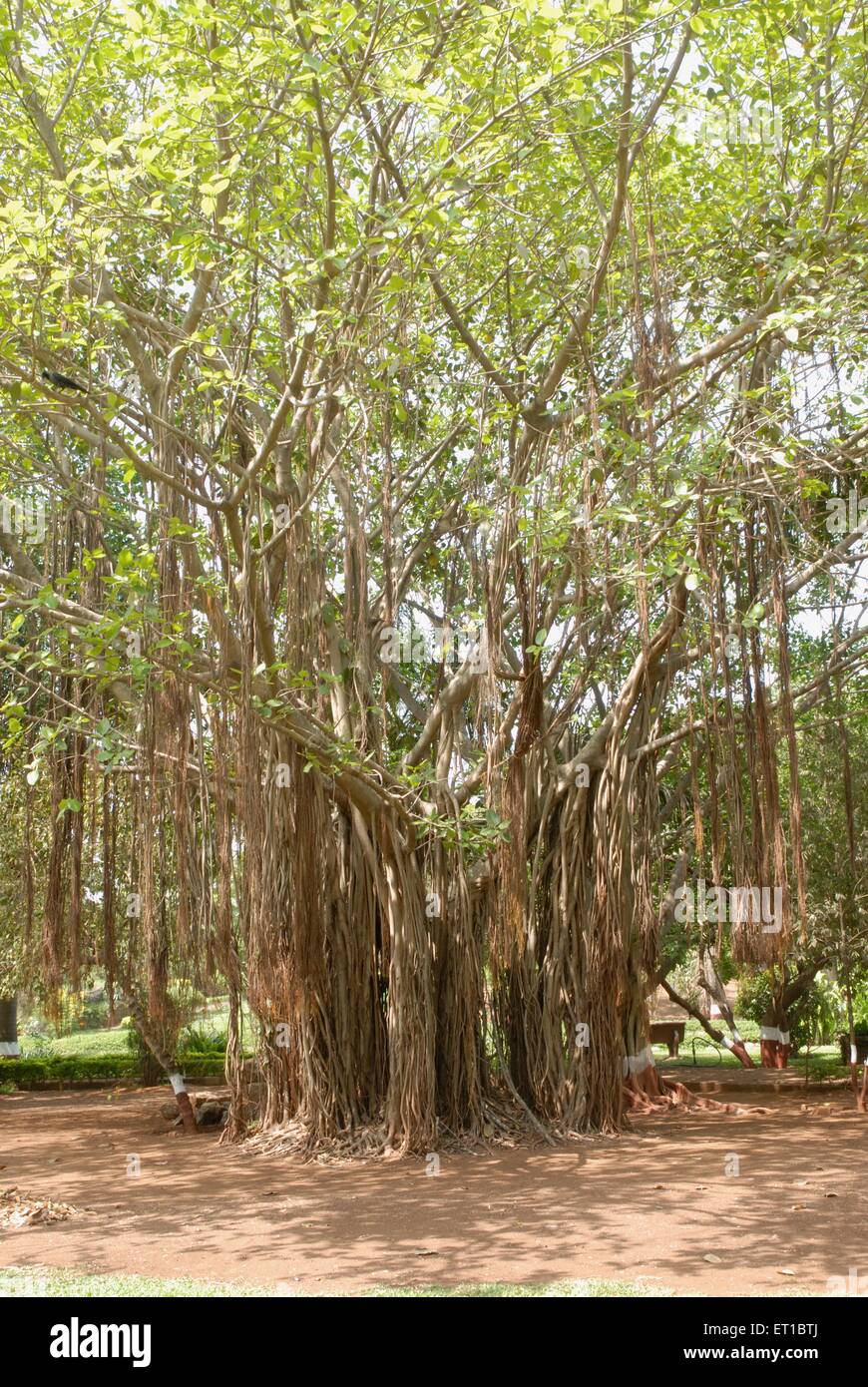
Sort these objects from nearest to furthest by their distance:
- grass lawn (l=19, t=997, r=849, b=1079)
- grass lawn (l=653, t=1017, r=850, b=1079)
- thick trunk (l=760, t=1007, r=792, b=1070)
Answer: grass lawn (l=653, t=1017, r=850, b=1079) < thick trunk (l=760, t=1007, r=792, b=1070) < grass lawn (l=19, t=997, r=849, b=1079)

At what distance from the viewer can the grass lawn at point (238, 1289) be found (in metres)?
3.89

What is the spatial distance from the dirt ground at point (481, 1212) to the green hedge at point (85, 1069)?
4.82 metres

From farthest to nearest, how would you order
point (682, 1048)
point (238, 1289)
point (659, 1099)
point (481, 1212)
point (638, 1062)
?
point (682, 1048) → point (659, 1099) → point (638, 1062) → point (481, 1212) → point (238, 1289)

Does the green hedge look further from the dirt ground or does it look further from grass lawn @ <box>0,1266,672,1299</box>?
grass lawn @ <box>0,1266,672,1299</box>

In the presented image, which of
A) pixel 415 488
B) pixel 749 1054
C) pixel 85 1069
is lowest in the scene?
pixel 749 1054

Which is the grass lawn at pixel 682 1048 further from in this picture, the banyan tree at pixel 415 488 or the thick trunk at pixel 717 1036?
the banyan tree at pixel 415 488

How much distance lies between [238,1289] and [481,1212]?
1.65m

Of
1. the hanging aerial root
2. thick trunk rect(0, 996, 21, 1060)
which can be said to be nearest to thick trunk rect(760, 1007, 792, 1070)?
the hanging aerial root

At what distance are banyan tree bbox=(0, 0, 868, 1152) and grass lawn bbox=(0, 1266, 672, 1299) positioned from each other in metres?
2.10

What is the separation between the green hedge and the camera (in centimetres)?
1324

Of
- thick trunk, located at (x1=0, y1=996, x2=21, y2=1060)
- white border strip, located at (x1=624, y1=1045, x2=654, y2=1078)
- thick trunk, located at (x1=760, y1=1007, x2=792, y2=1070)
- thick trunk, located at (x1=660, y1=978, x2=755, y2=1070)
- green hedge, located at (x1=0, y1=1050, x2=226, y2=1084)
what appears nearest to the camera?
white border strip, located at (x1=624, y1=1045, x2=654, y2=1078)

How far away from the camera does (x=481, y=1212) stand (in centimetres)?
542

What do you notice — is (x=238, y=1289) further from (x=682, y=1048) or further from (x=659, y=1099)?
(x=682, y=1048)

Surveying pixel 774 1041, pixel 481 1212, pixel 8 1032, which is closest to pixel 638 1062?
pixel 481 1212
